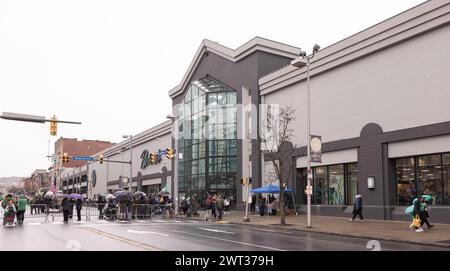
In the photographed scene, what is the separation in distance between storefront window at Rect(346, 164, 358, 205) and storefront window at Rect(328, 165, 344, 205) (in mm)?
591

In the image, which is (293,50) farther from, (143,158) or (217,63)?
(143,158)

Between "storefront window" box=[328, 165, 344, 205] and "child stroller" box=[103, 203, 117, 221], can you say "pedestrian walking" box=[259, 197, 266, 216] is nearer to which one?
"storefront window" box=[328, 165, 344, 205]

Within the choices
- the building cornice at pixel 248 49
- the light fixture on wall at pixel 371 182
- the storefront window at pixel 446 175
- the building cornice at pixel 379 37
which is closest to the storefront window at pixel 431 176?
the storefront window at pixel 446 175

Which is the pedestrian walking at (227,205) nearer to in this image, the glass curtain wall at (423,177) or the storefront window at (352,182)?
the storefront window at (352,182)

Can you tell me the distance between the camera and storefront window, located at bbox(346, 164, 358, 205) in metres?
33.8

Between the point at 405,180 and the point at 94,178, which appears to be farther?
the point at 94,178

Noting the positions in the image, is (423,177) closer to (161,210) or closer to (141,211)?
(141,211)

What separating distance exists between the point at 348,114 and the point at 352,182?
4.69 metres

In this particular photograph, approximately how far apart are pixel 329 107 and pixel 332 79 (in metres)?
2.00

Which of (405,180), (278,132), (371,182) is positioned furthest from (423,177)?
(278,132)

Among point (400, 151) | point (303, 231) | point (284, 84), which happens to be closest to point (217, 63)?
point (284, 84)

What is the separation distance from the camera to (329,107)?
1404 inches

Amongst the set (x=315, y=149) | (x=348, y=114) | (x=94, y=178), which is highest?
(x=348, y=114)

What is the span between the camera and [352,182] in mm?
34156
